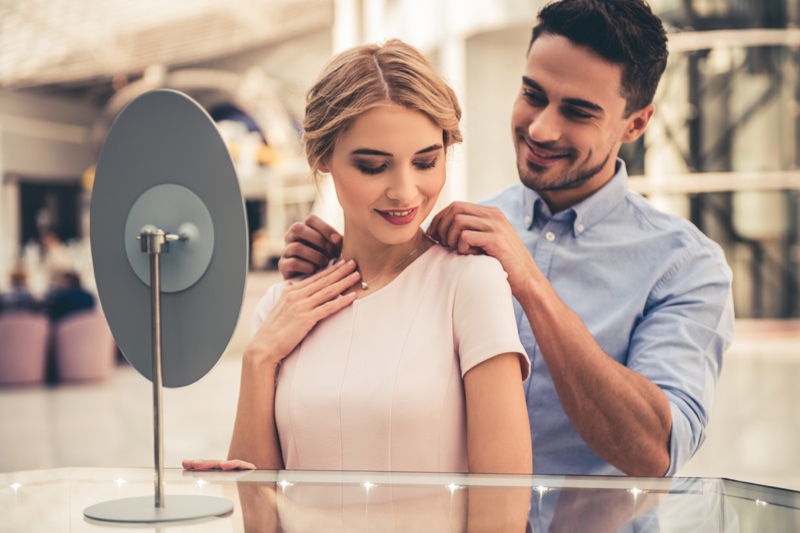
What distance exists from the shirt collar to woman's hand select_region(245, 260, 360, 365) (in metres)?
0.74

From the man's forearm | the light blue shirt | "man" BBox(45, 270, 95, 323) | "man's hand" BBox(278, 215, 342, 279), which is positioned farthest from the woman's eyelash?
"man" BBox(45, 270, 95, 323)

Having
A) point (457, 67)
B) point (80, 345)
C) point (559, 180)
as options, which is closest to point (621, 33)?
point (559, 180)

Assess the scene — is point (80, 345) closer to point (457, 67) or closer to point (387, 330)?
point (457, 67)

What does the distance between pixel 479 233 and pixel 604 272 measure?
654mm

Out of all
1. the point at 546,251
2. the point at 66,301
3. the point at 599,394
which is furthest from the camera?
the point at 66,301

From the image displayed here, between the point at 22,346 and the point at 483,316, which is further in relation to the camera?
the point at 22,346

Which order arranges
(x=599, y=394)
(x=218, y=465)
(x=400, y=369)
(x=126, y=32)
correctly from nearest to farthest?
(x=218, y=465)
(x=400, y=369)
(x=599, y=394)
(x=126, y=32)

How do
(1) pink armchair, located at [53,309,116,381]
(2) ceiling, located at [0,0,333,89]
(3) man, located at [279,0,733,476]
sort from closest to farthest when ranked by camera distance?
(3) man, located at [279,0,733,476] → (1) pink armchair, located at [53,309,116,381] → (2) ceiling, located at [0,0,333,89]

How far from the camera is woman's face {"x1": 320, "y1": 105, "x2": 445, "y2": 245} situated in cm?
137

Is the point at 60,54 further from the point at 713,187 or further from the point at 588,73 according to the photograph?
the point at 588,73

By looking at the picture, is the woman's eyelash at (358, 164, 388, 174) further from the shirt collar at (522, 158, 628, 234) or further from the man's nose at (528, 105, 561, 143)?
the shirt collar at (522, 158, 628, 234)

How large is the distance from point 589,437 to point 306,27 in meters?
19.1

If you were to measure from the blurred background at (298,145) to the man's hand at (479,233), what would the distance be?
118mm

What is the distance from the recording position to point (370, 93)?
139 centimetres
